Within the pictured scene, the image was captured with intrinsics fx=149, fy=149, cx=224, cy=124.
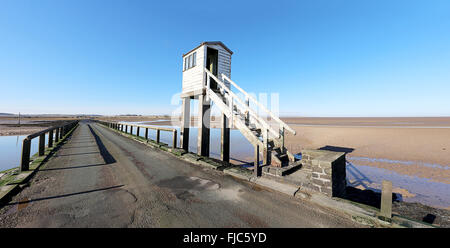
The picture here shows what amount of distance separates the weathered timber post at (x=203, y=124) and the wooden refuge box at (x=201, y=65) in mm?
647

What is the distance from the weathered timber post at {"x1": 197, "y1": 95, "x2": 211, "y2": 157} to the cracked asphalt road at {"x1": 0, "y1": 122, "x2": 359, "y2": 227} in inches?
145

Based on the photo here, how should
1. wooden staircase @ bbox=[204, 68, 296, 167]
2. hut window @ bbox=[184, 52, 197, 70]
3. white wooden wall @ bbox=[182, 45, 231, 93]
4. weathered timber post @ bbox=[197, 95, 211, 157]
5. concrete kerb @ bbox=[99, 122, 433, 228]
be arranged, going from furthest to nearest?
hut window @ bbox=[184, 52, 197, 70] < weathered timber post @ bbox=[197, 95, 211, 157] < white wooden wall @ bbox=[182, 45, 231, 93] < wooden staircase @ bbox=[204, 68, 296, 167] < concrete kerb @ bbox=[99, 122, 433, 228]

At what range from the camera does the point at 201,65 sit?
8281mm

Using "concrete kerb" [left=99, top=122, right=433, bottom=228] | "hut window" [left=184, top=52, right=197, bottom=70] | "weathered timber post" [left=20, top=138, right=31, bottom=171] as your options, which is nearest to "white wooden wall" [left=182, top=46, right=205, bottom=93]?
"hut window" [left=184, top=52, right=197, bottom=70]

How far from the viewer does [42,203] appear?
10.4ft

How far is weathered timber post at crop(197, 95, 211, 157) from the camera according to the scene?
864cm

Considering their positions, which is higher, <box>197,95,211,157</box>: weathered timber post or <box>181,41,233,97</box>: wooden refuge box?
<box>181,41,233,97</box>: wooden refuge box

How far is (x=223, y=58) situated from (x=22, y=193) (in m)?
9.22

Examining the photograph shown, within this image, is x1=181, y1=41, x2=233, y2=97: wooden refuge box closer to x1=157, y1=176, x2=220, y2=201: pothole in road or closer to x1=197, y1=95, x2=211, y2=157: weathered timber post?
x1=197, y1=95, x2=211, y2=157: weathered timber post

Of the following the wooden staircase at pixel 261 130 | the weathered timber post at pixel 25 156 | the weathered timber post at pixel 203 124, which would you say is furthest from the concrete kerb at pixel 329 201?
the weathered timber post at pixel 25 156

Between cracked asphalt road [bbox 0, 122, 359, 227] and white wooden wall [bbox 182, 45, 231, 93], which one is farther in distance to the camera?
white wooden wall [bbox 182, 45, 231, 93]

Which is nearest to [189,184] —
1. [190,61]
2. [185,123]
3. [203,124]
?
[203,124]
